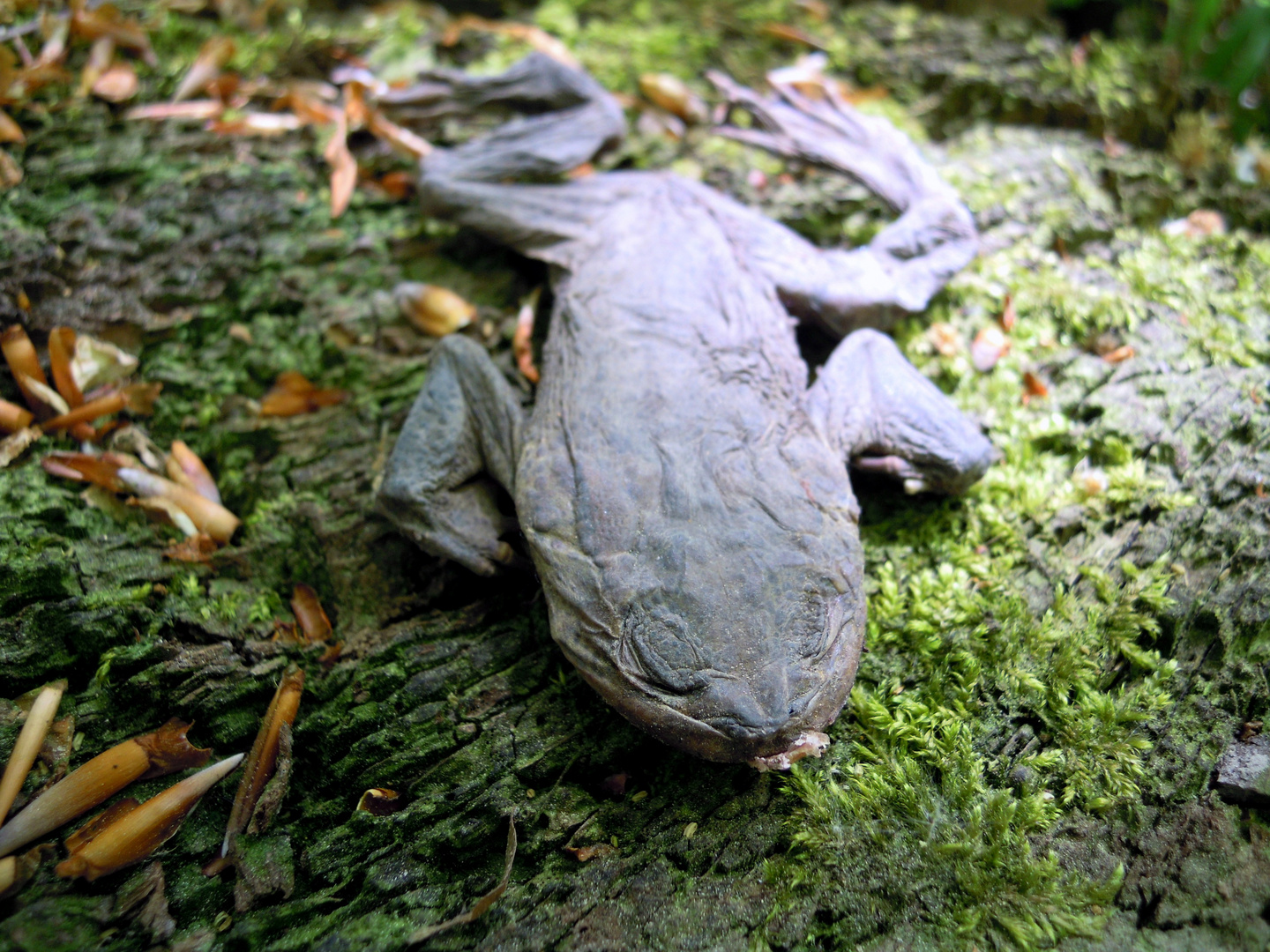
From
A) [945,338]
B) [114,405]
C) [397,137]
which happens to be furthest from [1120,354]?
[114,405]

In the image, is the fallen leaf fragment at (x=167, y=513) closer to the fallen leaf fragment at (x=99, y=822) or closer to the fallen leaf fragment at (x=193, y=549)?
the fallen leaf fragment at (x=193, y=549)

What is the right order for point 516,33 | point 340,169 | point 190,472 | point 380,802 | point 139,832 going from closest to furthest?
point 139,832 → point 380,802 → point 190,472 → point 340,169 → point 516,33

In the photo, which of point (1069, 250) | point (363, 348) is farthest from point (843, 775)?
point (1069, 250)

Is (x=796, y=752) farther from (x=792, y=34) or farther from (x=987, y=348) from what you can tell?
(x=792, y=34)

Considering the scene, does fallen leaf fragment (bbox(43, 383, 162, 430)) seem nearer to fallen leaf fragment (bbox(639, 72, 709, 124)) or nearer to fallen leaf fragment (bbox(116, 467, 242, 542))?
fallen leaf fragment (bbox(116, 467, 242, 542))

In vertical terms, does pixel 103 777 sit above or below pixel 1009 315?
below

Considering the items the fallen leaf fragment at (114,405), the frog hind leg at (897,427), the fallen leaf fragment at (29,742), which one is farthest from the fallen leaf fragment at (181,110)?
the frog hind leg at (897,427)

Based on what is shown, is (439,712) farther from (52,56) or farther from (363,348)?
(52,56)
